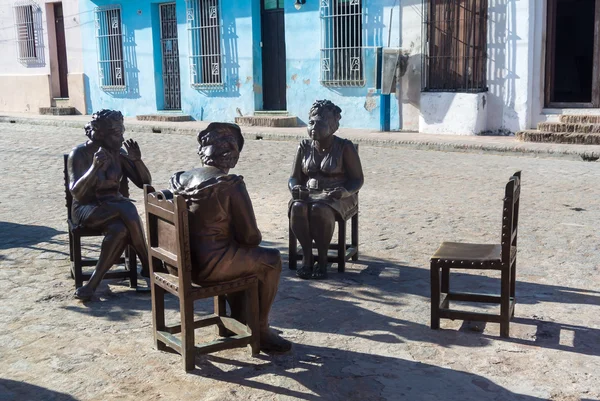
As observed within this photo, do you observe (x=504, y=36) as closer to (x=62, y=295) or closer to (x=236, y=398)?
(x=62, y=295)

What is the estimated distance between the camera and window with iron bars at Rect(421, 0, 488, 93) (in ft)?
43.9

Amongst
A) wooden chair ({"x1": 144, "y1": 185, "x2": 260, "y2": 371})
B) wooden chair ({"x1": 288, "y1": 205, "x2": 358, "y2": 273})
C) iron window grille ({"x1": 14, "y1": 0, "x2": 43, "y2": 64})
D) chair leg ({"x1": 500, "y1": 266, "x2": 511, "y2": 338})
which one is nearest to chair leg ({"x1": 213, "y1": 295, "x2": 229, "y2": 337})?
wooden chair ({"x1": 144, "y1": 185, "x2": 260, "y2": 371})

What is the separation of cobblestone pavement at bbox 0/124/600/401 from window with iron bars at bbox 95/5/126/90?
40.2 ft

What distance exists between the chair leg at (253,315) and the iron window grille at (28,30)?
65.1ft

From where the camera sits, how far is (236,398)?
3379mm

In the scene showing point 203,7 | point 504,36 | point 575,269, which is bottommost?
point 575,269

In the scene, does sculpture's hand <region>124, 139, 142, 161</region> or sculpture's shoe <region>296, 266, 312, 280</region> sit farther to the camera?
sculpture's shoe <region>296, 266, 312, 280</region>

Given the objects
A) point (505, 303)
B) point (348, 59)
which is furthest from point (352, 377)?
point (348, 59)

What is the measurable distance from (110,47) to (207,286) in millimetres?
17319

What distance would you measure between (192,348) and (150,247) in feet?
1.94

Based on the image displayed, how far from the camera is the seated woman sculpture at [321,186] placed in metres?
5.30

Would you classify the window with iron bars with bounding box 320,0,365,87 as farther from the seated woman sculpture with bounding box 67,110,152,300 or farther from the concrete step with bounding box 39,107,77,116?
the seated woman sculpture with bounding box 67,110,152,300

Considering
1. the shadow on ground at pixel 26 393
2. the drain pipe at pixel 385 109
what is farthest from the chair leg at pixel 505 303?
the drain pipe at pixel 385 109

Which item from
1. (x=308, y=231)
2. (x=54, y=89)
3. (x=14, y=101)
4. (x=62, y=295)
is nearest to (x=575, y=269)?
(x=308, y=231)
